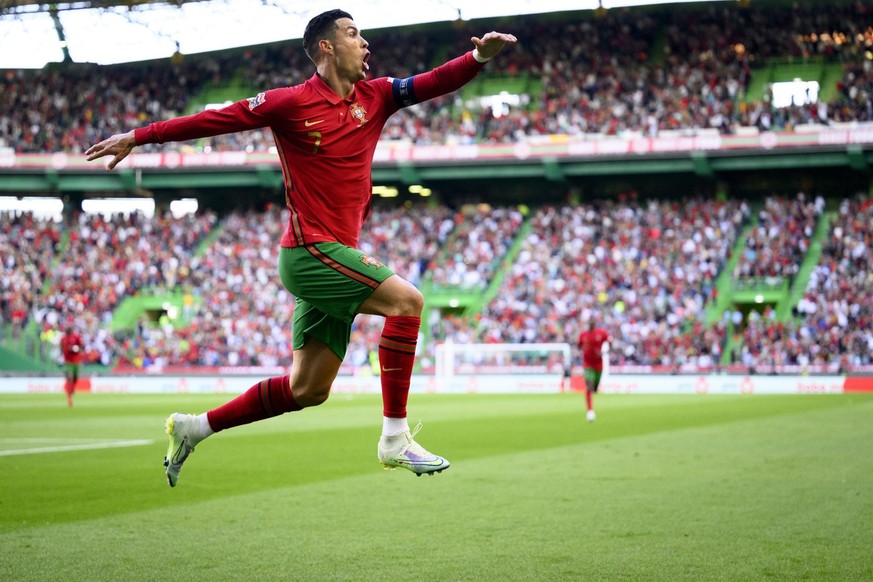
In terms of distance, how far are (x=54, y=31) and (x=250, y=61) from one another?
862 centimetres

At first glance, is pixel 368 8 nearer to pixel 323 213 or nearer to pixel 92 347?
pixel 92 347

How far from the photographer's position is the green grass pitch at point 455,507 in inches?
253

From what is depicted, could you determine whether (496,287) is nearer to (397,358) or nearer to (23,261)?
(23,261)

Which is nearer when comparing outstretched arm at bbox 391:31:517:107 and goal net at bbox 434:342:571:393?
outstretched arm at bbox 391:31:517:107

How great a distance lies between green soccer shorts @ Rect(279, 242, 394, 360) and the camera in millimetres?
6062

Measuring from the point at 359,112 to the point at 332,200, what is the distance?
1.93 feet

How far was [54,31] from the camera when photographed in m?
46.1

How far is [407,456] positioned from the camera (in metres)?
5.98

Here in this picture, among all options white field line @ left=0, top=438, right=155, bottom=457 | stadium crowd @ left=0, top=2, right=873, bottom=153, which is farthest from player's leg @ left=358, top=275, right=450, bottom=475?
stadium crowd @ left=0, top=2, right=873, bottom=153

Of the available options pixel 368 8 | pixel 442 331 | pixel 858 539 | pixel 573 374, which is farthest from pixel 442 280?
pixel 858 539

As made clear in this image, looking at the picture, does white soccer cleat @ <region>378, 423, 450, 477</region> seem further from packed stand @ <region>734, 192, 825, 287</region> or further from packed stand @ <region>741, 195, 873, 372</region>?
packed stand @ <region>734, 192, 825, 287</region>

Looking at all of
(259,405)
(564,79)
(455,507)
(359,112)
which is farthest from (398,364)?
(564,79)

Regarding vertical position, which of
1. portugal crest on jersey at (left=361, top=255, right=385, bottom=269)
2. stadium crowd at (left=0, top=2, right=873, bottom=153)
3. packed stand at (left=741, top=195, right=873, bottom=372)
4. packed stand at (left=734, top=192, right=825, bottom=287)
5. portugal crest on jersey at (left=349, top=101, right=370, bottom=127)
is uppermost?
stadium crowd at (left=0, top=2, right=873, bottom=153)

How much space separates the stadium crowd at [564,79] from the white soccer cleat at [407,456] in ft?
120
